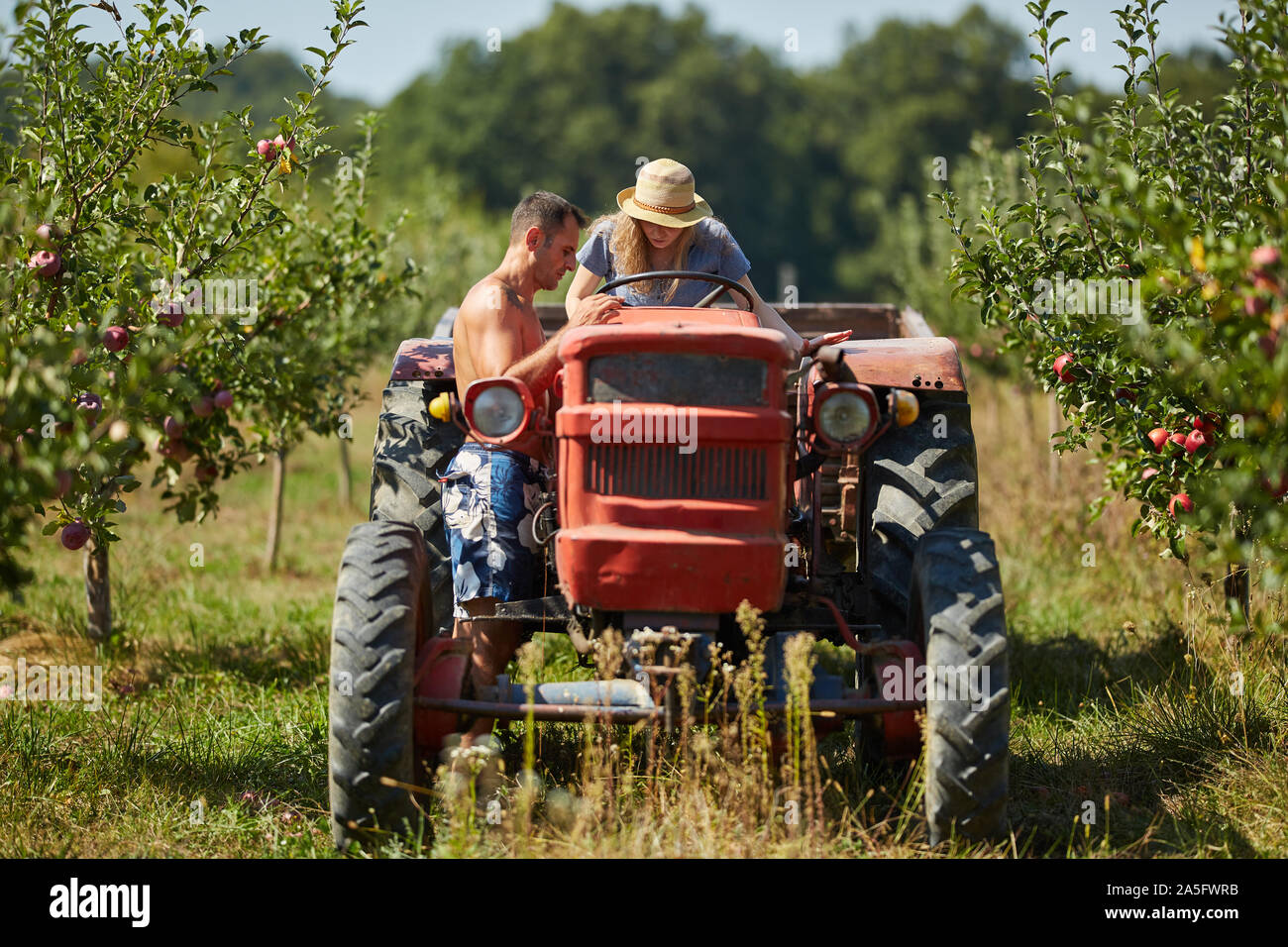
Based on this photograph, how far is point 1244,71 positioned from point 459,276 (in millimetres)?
11344

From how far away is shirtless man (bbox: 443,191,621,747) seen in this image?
156 inches

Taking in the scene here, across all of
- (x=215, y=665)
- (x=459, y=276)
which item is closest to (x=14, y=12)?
(x=215, y=665)

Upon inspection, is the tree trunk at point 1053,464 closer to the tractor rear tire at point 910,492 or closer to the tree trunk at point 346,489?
the tractor rear tire at point 910,492

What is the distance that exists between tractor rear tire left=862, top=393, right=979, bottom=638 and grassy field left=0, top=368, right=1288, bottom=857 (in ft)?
2.02

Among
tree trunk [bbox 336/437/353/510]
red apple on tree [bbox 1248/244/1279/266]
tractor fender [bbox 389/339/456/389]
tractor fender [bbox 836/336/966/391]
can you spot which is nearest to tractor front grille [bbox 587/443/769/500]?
tractor fender [bbox 836/336/966/391]

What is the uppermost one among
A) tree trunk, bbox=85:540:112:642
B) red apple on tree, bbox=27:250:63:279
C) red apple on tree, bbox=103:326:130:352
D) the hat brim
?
the hat brim

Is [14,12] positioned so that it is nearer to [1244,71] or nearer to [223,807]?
[223,807]

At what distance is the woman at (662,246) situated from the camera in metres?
4.81

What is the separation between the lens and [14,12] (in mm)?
3689

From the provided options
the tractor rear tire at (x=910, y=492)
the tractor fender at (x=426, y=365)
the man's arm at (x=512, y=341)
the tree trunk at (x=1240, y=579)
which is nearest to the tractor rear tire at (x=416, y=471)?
A: the tractor fender at (x=426, y=365)

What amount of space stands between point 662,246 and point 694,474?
164cm

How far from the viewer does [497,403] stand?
3.69 meters

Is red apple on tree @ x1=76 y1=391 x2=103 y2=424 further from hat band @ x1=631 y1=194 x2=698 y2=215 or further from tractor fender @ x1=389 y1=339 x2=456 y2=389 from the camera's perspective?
hat band @ x1=631 y1=194 x2=698 y2=215
